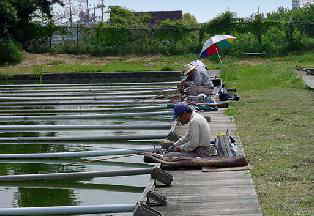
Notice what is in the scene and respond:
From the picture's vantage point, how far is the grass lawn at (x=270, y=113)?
920cm

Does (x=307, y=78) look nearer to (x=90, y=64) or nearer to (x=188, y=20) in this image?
(x=90, y=64)


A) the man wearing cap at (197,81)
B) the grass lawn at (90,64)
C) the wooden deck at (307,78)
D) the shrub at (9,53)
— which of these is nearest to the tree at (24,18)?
the shrub at (9,53)

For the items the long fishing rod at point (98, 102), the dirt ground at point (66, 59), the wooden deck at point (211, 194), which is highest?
the wooden deck at point (211, 194)

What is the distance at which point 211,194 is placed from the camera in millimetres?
9227

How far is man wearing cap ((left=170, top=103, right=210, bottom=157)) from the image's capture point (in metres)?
10.7

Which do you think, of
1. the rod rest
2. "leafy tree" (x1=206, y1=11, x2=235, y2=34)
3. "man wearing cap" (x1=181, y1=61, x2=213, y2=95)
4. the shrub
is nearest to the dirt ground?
the shrub

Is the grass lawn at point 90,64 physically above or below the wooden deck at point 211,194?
below

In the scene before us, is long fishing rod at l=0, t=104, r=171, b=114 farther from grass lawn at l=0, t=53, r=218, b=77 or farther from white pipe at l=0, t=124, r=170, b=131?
grass lawn at l=0, t=53, r=218, b=77

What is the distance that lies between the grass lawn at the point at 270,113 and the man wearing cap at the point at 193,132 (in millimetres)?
772

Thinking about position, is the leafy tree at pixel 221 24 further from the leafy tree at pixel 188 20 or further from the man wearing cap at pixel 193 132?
the man wearing cap at pixel 193 132

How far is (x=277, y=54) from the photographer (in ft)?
118

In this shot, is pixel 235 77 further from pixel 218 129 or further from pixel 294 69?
pixel 218 129

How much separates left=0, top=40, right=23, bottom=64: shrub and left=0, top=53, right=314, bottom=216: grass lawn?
23.0 inches

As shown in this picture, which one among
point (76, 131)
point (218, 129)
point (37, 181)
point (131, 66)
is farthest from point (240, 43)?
point (37, 181)
